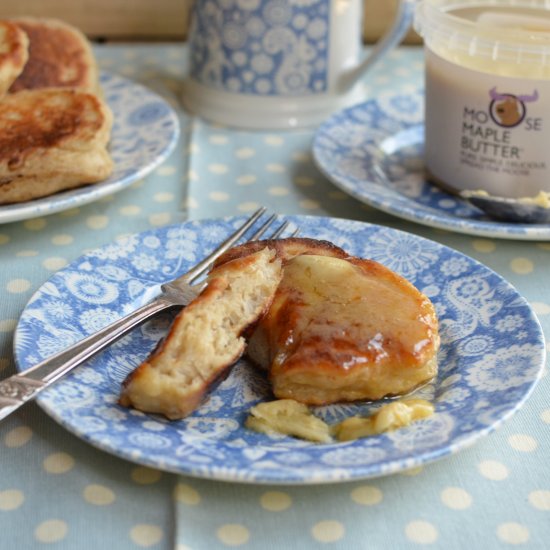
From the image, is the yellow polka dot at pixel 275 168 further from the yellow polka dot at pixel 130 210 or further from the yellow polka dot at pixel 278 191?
the yellow polka dot at pixel 130 210

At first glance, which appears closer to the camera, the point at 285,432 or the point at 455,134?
the point at 285,432

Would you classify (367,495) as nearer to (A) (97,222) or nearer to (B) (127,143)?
(A) (97,222)

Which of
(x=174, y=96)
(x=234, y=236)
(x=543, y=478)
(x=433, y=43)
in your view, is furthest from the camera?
(x=174, y=96)

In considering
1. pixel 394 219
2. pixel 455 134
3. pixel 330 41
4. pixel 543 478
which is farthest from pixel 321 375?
pixel 330 41

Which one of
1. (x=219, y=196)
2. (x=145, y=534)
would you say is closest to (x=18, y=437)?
(x=145, y=534)

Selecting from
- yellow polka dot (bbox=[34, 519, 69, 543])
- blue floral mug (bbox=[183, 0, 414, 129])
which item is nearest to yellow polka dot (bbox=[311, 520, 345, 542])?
yellow polka dot (bbox=[34, 519, 69, 543])

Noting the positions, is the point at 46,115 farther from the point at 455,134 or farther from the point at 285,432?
the point at 285,432
